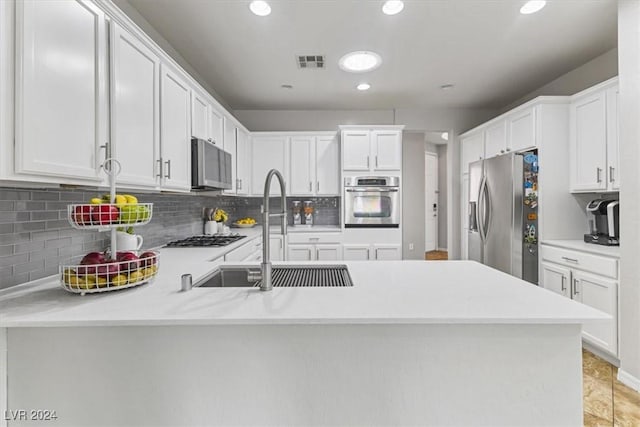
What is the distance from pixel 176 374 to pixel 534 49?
12.6 ft

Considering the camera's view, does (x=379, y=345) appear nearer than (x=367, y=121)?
Yes

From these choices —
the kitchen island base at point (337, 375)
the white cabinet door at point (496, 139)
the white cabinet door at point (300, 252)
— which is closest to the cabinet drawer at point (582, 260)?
the white cabinet door at point (496, 139)

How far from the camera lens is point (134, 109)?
1.65 meters

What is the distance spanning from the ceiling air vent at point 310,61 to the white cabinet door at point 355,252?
7.37 feet

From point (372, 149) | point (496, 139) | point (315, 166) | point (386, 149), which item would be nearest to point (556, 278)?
point (496, 139)

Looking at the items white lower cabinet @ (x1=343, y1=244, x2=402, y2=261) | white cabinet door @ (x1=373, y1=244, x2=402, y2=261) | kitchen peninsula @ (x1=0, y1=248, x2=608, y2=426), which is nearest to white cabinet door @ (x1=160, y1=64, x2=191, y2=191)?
kitchen peninsula @ (x1=0, y1=248, x2=608, y2=426)

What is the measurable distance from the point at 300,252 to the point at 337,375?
10.3 feet

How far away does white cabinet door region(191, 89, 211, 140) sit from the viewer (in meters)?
2.44

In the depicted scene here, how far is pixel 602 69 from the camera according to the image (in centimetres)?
310

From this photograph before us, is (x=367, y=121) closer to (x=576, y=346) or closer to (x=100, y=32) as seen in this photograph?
(x=100, y=32)

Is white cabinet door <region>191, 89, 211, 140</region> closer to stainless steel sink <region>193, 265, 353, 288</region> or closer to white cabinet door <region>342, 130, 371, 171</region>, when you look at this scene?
stainless steel sink <region>193, 265, 353, 288</region>

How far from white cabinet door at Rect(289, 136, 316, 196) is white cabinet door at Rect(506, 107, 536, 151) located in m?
2.46

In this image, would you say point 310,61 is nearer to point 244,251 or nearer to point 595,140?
point 244,251

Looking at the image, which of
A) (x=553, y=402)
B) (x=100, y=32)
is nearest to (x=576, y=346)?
(x=553, y=402)
